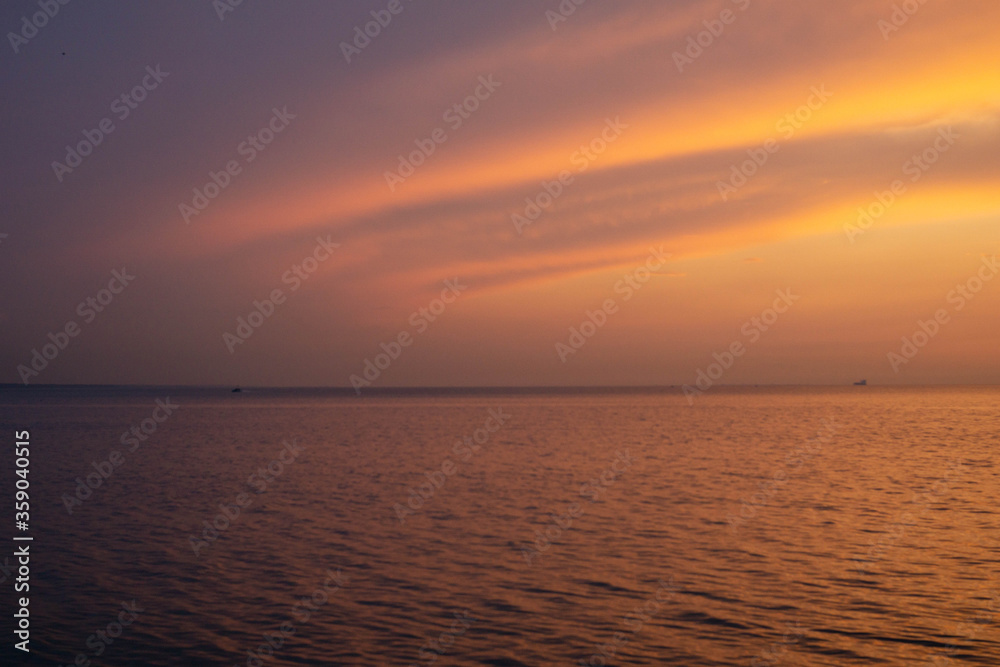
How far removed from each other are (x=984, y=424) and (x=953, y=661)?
3519 inches

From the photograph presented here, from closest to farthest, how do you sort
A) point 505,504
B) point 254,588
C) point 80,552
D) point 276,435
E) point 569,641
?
point 569,641
point 254,588
point 80,552
point 505,504
point 276,435

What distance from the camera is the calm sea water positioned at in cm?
1509

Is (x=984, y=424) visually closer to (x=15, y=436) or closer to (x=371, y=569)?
(x=371, y=569)

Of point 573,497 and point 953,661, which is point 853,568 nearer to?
point 953,661

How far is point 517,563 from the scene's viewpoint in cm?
2169

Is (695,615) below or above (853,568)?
below

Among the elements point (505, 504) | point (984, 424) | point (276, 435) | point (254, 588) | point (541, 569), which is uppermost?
point (984, 424)

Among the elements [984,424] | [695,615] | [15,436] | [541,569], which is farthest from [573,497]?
[984,424]

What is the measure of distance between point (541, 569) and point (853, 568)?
318 inches

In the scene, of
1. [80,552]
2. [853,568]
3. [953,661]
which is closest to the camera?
[953,661]

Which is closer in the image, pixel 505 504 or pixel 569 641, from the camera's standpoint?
pixel 569 641

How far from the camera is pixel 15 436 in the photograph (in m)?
76.3

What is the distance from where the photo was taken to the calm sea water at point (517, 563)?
1509 centimetres

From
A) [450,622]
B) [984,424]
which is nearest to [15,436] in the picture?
[450,622]
